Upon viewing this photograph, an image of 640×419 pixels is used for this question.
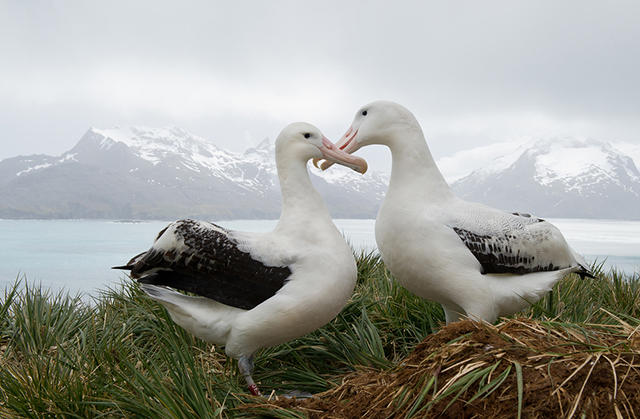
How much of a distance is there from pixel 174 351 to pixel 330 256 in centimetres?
159

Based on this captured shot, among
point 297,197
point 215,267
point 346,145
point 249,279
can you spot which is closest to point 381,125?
point 346,145

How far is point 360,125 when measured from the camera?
4438 mm

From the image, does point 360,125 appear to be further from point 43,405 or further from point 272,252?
point 43,405

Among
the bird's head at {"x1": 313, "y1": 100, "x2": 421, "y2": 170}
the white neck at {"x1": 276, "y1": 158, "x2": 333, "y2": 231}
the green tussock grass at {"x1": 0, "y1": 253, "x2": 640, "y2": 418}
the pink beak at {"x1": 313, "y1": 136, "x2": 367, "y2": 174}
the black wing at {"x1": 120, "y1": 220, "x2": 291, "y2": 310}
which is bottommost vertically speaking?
the green tussock grass at {"x1": 0, "y1": 253, "x2": 640, "y2": 418}

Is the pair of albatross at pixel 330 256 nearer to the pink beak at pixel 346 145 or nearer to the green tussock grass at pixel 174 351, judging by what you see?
the pink beak at pixel 346 145

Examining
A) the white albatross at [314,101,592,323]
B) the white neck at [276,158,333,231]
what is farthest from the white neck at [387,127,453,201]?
the white neck at [276,158,333,231]

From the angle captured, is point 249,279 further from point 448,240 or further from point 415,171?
point 415,171

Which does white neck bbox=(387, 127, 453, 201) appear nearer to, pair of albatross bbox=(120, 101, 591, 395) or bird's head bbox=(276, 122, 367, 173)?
pair of albatross bbox=(120, 101, 591, 395)

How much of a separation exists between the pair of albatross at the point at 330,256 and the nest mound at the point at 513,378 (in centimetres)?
104

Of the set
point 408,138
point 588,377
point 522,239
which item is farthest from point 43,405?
point 522,239

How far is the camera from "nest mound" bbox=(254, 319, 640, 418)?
6.68 ft

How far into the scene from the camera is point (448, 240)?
12.6 ft

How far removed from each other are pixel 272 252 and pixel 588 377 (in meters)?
2.30

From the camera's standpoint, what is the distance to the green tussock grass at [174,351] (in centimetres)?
281
